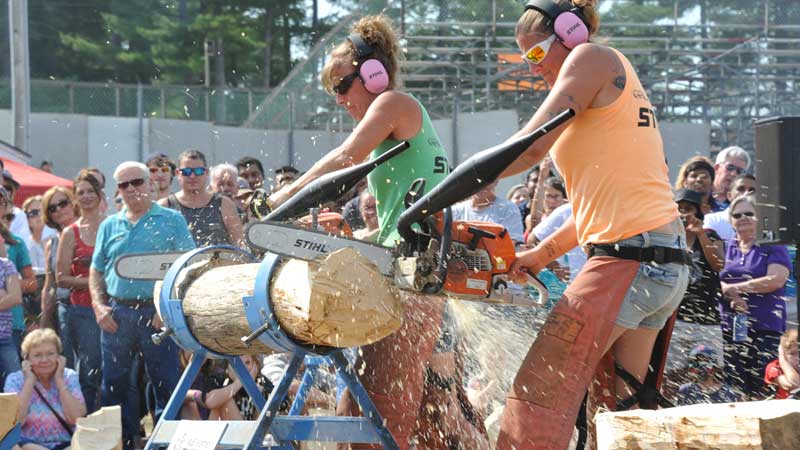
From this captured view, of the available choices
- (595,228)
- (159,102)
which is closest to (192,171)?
(595,228)

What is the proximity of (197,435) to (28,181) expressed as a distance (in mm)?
8507

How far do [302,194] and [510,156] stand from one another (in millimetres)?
767

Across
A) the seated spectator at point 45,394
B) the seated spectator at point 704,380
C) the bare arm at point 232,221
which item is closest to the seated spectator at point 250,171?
the bare arm at point 232,221

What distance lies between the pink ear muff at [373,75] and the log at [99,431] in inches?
112

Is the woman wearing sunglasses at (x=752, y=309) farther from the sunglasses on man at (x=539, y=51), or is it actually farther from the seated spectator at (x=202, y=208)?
the sunglasses on man at (x=539, y=51)

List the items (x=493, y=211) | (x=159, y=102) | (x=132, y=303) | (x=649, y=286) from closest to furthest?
(x=649, y=286) < (x=132, y=303) < (x=493, y=211) < (x=159, y=102)

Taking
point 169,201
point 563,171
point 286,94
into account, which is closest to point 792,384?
point 563,171

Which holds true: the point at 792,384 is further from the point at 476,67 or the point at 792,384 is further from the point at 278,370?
the point at 476,67

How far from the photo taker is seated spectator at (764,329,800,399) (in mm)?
5969

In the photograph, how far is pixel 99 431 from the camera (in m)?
6.17

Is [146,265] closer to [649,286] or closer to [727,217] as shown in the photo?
[649,286]

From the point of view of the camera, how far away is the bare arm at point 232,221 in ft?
23.4

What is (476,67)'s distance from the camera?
626 inches

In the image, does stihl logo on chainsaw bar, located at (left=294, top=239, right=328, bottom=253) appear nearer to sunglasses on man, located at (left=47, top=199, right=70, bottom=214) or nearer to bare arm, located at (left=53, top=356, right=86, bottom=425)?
bare arm, located at (left=53, top=356, right=86, bottom=425)
